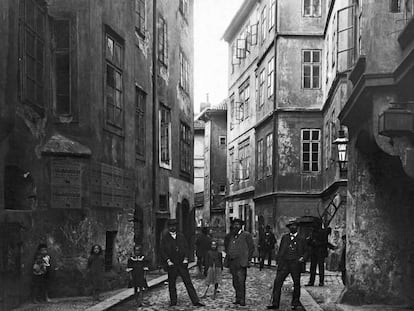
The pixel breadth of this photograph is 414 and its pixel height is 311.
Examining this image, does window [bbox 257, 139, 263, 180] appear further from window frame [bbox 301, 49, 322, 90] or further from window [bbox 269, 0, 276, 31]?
window [bbox 269, 0, 276, 31]

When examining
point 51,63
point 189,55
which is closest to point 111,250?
point 51,63

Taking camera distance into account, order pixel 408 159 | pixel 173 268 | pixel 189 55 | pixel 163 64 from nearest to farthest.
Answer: pixel 408 159, pixel 173 268, pixel 163 64, pixel 189 55

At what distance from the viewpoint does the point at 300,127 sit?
100ft

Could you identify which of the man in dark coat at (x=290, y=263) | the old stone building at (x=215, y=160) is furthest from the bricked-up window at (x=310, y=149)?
the old stone building at (x=215, y=160)

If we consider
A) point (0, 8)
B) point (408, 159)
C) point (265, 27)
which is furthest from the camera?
point (265, 27)

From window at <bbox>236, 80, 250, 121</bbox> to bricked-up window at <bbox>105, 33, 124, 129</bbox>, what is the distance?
21.4 metres

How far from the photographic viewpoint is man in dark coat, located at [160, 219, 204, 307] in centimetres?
1377

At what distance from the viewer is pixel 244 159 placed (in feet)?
130

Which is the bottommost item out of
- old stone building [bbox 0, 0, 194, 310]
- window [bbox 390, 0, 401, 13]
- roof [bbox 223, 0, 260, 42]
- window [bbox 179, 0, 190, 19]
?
old stone building [bbox 0, 0, 194, 310]

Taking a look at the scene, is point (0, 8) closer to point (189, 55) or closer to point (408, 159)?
point (408, 159)

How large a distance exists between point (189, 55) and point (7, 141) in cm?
1820

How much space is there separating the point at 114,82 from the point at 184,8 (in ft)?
41.6

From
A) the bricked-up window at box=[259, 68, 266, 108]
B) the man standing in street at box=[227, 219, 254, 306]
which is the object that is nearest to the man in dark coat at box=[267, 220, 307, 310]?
the man standing in street at box=[227, 219, 254, 306]

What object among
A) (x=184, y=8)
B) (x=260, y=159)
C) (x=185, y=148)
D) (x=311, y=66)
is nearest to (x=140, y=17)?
(x=184, y=8)
